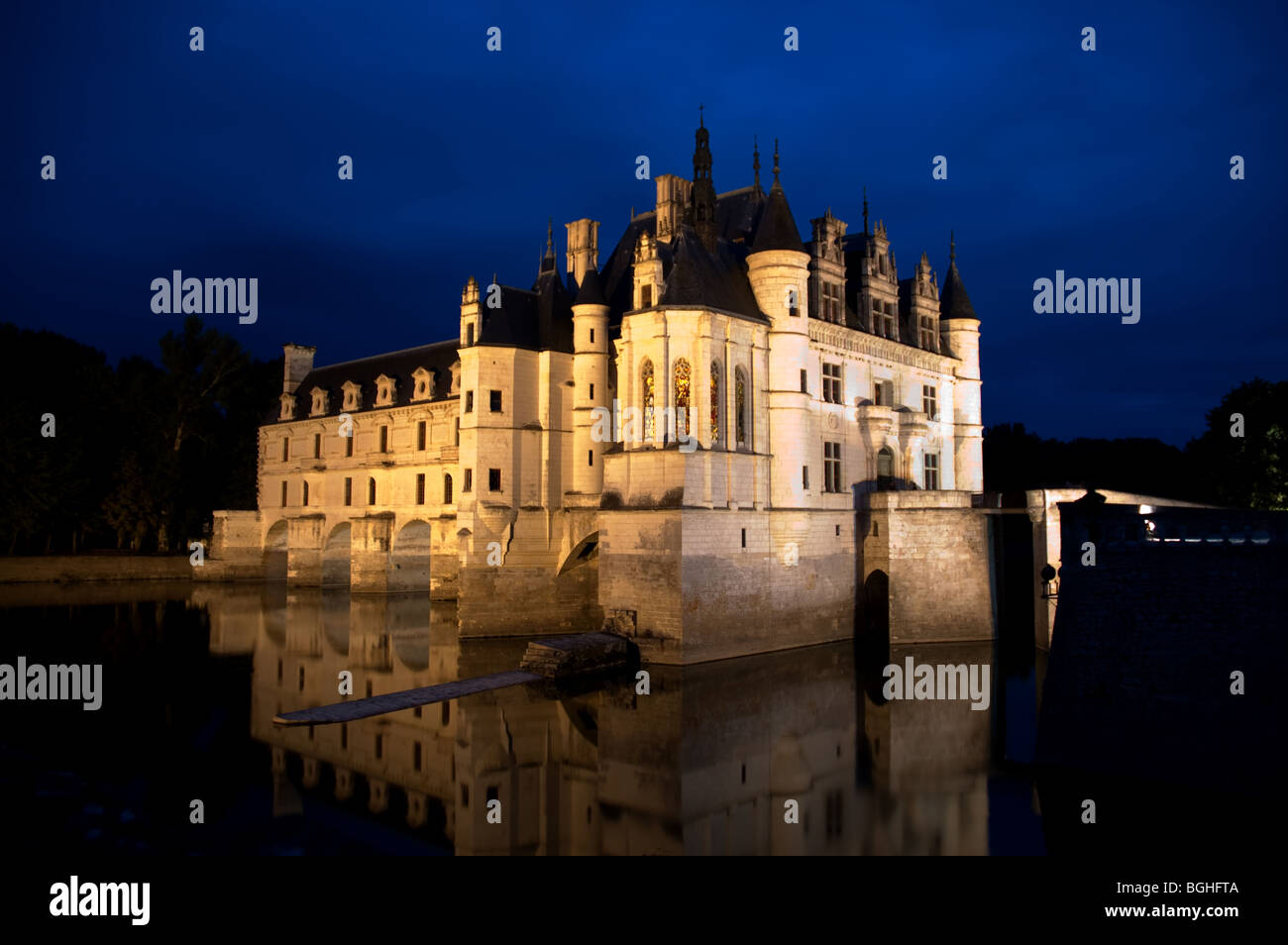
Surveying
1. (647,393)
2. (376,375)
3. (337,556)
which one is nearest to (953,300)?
(647,393)

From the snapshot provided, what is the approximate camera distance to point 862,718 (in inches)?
862

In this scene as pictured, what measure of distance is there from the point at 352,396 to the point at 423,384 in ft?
22.4

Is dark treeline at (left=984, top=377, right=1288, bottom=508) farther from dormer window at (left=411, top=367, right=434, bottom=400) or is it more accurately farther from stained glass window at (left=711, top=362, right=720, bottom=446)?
dormer window at (left=411, top=367, right=434, bottom=400)

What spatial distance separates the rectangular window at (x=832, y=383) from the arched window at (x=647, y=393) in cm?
743

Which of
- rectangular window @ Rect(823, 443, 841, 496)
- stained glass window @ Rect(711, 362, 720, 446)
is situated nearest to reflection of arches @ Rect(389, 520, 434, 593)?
stained glass window @ Rect(711, 362, 720, 446)

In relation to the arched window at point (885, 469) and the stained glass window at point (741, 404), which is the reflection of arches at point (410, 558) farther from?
the arched window at point (885, 469)

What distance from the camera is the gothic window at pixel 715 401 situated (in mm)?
27766

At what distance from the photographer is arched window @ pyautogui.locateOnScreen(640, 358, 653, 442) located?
27.9 m

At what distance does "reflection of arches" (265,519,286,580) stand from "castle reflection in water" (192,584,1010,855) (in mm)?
27210

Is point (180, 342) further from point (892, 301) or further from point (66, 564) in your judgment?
point (892, 301)

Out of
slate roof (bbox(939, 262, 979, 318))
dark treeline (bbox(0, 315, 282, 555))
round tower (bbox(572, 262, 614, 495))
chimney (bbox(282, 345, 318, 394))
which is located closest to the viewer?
round tower (bbox(572, 262, 614, 495))

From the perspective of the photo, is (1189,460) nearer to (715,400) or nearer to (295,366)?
(715,400)

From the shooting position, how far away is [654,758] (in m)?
18.3
